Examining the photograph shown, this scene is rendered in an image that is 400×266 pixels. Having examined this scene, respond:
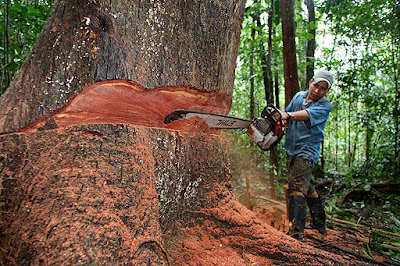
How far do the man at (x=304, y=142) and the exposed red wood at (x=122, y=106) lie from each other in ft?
4.53

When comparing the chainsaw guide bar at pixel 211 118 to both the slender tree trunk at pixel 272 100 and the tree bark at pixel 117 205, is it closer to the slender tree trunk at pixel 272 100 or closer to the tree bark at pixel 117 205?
the tree bark at pixel 117 205

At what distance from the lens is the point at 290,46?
4.02 m

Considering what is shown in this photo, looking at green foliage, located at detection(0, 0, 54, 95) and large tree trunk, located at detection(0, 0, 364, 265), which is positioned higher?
green foliage, located at detection(0, 0, 54, 95)

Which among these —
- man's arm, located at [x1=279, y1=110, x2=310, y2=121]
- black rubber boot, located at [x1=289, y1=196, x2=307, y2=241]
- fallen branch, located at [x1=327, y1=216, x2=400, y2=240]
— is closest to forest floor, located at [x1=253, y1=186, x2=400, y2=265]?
fallen branch, located at [x1=327, y1=216, x2=400, y2=240]

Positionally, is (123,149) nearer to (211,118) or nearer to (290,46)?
(211,118)

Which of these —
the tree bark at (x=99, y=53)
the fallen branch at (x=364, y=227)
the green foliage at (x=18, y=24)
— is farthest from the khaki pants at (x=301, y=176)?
the green foliage at (x=18, y=24)

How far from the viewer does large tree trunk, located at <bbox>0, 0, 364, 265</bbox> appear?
3.52ft

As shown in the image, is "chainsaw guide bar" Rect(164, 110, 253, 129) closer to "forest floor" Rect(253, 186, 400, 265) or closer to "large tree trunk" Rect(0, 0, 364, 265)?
"large tree trunk" Rect(0, 0, 364, 265)

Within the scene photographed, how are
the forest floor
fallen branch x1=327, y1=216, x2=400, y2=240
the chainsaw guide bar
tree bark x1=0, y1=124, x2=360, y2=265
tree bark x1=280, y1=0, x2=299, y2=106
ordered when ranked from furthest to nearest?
1. tree bark x1=280, y1=0, x2=299, y2=106
2. fallen branch x1=327, y1=216, x2=400, y2=240
3. the forest floor
4. the chainsaw guide bar
5. tree bark x1=0, y1=124, x2=360, y2=265

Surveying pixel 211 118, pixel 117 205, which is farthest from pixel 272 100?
pixel 117 205

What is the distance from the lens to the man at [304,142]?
264 cm

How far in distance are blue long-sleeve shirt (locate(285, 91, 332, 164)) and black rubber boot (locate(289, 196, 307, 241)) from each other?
1.55 feet

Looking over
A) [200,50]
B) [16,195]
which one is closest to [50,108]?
[16,195]

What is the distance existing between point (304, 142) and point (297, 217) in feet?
2.62
